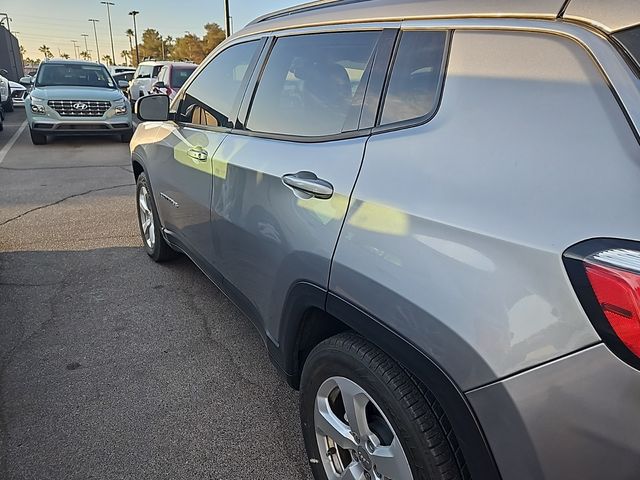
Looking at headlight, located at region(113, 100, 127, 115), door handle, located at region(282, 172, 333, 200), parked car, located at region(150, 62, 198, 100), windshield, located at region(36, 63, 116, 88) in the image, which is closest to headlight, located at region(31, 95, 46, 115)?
windshield, located at region(36, 63, 116, 88)

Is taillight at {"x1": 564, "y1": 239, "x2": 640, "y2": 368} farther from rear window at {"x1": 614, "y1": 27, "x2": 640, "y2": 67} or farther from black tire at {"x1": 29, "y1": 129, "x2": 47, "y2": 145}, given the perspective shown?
black tire at {"x1": 29, "y1": 129, "x2": 47, "y2": 145}

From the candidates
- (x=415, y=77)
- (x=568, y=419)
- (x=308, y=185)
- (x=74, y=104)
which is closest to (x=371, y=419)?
(x=568, y=419)

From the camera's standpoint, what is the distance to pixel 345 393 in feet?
5.54

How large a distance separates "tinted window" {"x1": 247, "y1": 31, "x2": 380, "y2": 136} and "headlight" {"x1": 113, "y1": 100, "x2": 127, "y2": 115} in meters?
9.43

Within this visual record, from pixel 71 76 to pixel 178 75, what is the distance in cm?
261

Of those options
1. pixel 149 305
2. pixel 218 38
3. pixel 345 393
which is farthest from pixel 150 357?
pixel 218 38

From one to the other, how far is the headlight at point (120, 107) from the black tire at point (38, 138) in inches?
64.1

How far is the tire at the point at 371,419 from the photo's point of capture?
139 centimetres

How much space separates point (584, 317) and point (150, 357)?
2.54 m

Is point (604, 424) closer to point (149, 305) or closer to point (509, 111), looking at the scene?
point (509, 111)

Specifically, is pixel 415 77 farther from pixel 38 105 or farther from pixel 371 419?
pixel 38 105

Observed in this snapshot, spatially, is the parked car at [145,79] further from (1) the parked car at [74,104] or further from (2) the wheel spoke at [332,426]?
(2) the wheel spoke at [332,426]

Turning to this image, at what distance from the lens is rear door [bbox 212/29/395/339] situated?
174 cm

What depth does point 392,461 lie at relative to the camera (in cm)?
152
